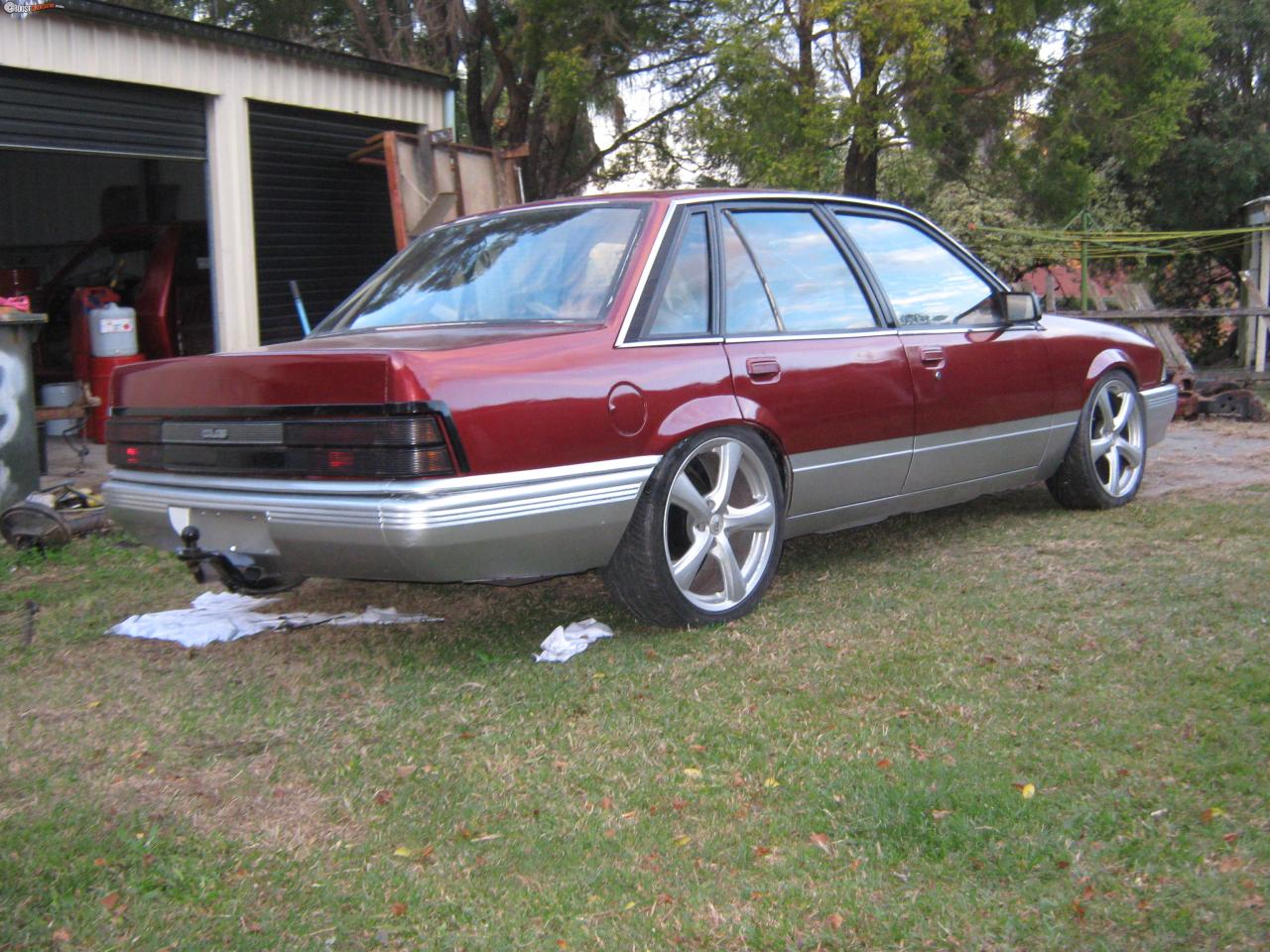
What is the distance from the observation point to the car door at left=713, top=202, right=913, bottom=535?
15.4 ft

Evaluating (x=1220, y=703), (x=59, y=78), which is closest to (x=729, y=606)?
(x=1220, y=703)

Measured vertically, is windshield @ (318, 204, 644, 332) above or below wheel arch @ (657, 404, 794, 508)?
above

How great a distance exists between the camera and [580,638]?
4.36 metres

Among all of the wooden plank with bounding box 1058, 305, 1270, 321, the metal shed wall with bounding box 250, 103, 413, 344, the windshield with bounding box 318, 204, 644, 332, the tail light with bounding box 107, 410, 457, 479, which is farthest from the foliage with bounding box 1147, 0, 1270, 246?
the tail light with bounding box 107, 410, 457, 479

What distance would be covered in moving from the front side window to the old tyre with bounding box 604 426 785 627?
119 centimetres

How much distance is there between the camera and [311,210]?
10.7 metres

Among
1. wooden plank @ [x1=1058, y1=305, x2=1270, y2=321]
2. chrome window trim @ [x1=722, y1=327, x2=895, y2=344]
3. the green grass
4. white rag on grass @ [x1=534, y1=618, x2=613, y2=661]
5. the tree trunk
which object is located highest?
the tree trunk

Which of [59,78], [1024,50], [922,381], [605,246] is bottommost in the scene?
[922,381]

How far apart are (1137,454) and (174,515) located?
15.3 feet

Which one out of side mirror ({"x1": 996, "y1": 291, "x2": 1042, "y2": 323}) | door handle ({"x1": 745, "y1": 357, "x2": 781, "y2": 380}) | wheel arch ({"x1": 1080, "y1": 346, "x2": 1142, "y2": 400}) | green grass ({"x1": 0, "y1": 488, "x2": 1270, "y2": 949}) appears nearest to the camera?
green grass ({"x1": 0, "y1": 488, "x2": 1270, "y2": 949})

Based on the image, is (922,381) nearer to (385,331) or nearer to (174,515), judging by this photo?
(385,331)

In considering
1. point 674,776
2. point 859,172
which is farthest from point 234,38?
point 674,776

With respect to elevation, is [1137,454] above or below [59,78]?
below

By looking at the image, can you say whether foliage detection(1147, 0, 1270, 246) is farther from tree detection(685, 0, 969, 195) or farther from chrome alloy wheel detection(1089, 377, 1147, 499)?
chrome alloy wheel detection(1089, 377, 1147, 499)
